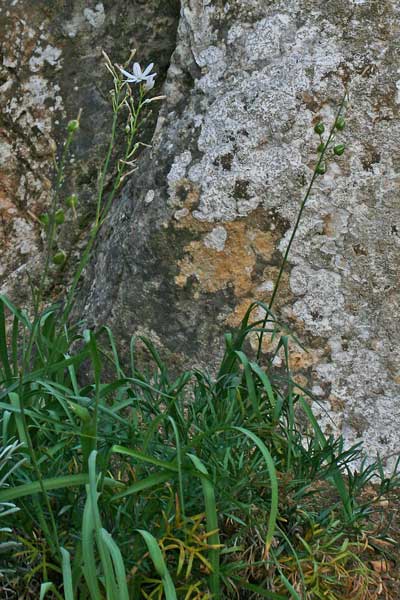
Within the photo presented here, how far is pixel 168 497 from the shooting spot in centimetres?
154

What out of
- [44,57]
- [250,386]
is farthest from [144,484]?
[44,57]

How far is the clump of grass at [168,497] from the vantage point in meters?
1.43

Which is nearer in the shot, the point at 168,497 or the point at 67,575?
the point at 67,575

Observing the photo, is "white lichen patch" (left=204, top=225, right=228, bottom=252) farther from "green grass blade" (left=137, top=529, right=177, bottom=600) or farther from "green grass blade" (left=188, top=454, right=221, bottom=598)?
"green grass blade" (left=137, top=529, right=177, bottom=600)

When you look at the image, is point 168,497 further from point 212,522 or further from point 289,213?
point 289,213

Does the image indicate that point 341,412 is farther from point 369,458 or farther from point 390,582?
point 390,582

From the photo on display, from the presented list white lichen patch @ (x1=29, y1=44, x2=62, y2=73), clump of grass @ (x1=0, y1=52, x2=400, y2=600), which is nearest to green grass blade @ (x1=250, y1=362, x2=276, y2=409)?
clump of grass @ (x1=0, y1=52, x2=400, y2=600)

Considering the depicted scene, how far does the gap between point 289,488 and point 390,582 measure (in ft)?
1.32

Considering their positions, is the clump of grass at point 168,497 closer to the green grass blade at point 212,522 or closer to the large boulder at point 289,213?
the green grass blade at point 212,522

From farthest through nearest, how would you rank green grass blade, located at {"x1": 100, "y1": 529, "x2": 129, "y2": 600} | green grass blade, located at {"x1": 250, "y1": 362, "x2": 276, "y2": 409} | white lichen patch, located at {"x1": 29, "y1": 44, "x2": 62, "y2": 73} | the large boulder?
white lichen patch, located at {"x1": 29, "y1": 44, "x2": 62, "y2": 73} < the large boulder < green grass blade, located at {"x1": 250, "y1": 362, "x2": 276, "y2": 409} < green grass blade, located at {"x1": 100, "y1": 529, "x2": 129, "y2": 600}

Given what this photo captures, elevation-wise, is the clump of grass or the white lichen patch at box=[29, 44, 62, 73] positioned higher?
the white lichen patch at box=[29, 44, 62, 73]

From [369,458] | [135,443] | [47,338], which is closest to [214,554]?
[135,443]

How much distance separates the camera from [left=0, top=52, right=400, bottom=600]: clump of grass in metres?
1.43

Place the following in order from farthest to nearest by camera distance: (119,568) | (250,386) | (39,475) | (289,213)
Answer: (289,213)
(250,386)
(39,475)
(119,568)
